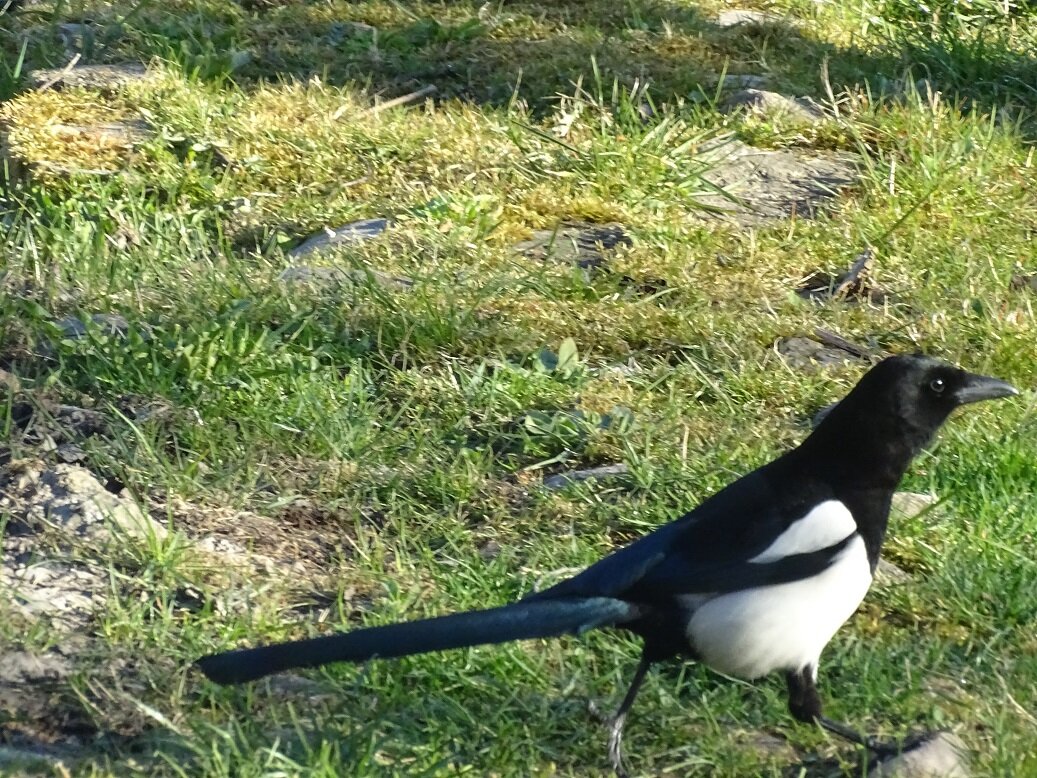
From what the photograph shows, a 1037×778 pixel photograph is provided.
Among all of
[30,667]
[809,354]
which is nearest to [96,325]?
[30,667]

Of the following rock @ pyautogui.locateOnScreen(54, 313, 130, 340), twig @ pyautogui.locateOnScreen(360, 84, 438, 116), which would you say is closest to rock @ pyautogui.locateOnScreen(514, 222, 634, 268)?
twig @ pyautogui.locateOnScreen(360, 84, 438, 116)

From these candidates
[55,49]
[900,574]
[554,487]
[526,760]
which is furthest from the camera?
[55,49]

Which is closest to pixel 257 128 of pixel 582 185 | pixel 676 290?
pixel 582 185

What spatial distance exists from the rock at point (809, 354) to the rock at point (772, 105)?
1505mm

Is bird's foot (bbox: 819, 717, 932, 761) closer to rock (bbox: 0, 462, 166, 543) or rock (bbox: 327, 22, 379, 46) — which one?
rock (bbox: 0, 462, 166, 543)

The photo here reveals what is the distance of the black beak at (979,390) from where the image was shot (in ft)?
10.6

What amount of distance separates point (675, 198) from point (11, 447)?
2.40 metres

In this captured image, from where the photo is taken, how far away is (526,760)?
292cm

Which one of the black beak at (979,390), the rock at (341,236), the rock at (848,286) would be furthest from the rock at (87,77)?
the black beak at (979,390)

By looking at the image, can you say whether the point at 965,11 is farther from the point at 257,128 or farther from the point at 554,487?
the point at 554,487

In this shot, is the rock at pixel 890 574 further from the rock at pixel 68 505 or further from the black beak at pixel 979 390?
the rock at pixel 68 505

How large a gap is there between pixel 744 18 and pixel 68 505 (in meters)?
4.17

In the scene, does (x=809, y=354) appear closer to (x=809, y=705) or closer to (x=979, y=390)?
(x=979, y=390)

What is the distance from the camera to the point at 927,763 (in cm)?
282
